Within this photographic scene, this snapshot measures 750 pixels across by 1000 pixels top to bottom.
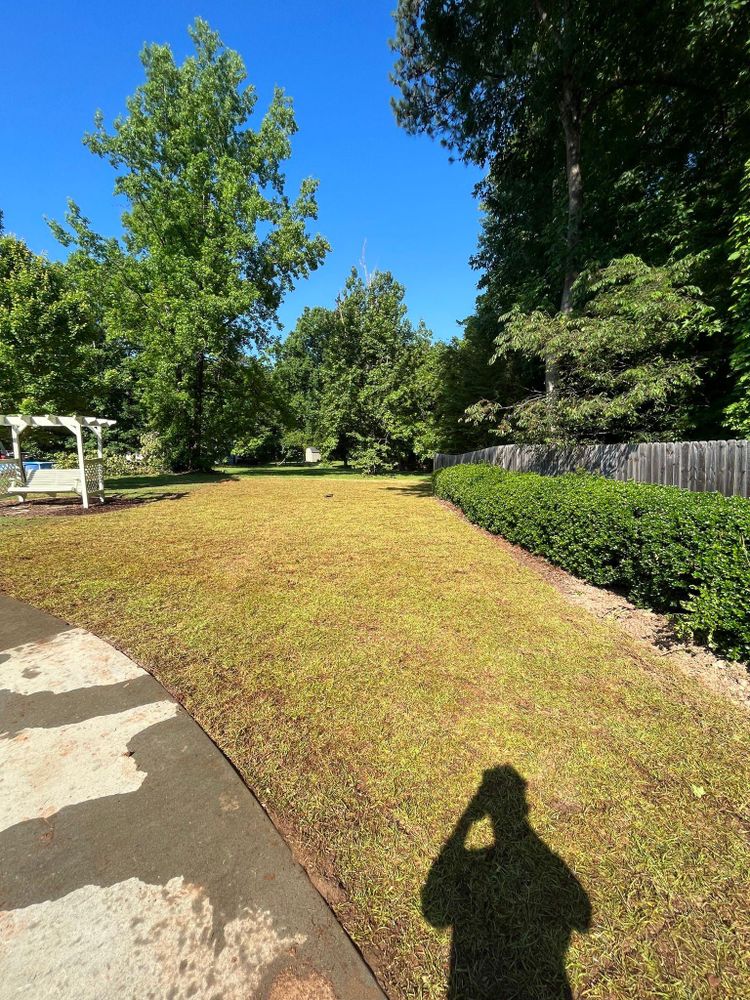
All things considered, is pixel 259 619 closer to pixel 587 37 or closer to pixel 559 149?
pixel 587 37

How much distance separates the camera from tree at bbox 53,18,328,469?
18219 mm

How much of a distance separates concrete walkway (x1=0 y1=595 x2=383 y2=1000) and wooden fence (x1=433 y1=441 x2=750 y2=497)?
6432mm

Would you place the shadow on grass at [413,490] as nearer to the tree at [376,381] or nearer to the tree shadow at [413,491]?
the tree shadow at [413,491]

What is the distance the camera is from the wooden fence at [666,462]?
17.0ft

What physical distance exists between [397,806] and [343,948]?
1.92ft

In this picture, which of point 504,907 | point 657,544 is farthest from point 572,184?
point 504,907

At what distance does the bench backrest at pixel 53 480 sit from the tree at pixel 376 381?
16625mm

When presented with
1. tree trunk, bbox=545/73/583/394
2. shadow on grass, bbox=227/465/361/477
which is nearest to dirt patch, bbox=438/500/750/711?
tree trunk, bbox=545/73/583/394

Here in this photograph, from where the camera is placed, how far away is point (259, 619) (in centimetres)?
362

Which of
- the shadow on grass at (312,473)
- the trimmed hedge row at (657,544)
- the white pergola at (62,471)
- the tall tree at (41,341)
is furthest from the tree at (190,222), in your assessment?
the trimmed hedge row at (657,544)

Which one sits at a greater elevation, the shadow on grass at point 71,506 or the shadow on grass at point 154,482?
the shadow on grass at point 154,482

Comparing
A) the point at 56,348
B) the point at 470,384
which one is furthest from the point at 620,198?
the point at 56,348

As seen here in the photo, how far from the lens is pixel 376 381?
90.3 ft

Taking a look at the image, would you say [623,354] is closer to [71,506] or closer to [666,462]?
[666,462]
